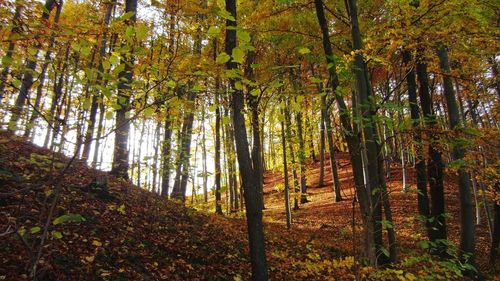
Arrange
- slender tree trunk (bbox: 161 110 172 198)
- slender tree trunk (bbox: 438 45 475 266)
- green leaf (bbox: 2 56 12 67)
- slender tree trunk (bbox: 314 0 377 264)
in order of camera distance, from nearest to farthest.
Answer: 1. green leaf (bbox: 2 56 12 67)
2. slender tree trunk (bbox: 314 0 377 264)
3. slender tree trunk (bbox: 438 45 475 266)
4. slender tree trunk (bbox: 161 110 172 198)

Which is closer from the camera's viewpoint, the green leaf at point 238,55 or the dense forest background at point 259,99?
the green leaf at point 238,55

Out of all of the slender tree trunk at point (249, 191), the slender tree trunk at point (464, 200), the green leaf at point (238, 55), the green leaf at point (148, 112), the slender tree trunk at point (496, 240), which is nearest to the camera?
the green leaf at point (238, 55)

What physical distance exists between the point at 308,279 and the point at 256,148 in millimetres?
4704

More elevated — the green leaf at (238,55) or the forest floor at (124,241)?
the green leaf at (238,55)

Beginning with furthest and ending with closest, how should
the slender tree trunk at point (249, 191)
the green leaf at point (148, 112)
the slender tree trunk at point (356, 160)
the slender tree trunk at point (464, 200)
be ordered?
the slender tree trunk at point (464, 200)
the slender tree trunk at point (249, 191)
the slender tree trunk at point (356, 160)
the green leaf at point (148, 112)

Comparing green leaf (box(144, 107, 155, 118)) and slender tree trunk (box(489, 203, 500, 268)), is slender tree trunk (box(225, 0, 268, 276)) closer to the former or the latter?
green leaf (box(144, 107, 155, 118))

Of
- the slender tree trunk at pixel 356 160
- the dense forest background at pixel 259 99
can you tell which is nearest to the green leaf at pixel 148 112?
the dense forest background at pixel 259 99

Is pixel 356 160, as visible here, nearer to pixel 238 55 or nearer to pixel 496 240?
pixel 238 55

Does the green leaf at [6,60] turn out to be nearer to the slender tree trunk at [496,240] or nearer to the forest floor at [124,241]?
the forest floor at [124,241]

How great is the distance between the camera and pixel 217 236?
801 centimetres

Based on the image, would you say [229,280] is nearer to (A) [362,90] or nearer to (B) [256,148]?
(A) [362,90]

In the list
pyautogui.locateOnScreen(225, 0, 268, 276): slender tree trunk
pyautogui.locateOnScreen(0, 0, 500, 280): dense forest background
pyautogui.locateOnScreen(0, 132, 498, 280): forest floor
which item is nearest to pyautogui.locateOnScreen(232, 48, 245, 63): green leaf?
pyautogui.locateOnScreen(0, 0, 500, 280): dense forest background

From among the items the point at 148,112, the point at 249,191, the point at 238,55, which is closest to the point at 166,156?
the point at 249,191

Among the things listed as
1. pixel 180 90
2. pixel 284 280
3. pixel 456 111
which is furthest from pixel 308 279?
pixel 456 111
